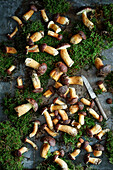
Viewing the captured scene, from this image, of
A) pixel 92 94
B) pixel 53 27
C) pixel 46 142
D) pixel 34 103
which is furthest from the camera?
pixel 92 94

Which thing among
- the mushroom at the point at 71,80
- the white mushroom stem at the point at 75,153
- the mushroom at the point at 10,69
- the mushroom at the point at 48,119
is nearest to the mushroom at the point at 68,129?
the mushroom at the point at 48,119

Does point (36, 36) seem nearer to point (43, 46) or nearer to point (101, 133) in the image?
point (43, 46)

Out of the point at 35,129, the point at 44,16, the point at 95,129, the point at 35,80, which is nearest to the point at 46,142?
the point at 35,129

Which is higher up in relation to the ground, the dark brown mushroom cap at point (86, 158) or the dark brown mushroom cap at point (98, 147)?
the dark brown mushroom cap at point (98, 147)

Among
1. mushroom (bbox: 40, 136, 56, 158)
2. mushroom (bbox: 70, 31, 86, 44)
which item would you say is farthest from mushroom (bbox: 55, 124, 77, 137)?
mushroom (bbox: 70, 31, 86, 44)

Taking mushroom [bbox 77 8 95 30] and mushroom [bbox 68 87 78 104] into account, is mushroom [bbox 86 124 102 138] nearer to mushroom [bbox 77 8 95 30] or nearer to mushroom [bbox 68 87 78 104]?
mushroom [bbox 68 87 78 104]

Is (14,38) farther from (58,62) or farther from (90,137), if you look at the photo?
(90,137)

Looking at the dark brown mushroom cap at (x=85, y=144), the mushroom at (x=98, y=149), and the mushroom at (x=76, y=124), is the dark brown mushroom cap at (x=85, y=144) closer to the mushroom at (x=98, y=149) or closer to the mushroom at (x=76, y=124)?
the mushroom at (x=98, y=149)

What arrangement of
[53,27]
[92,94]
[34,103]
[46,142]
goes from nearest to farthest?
[34,103] < [53,27] < [46,142] < [92,94]

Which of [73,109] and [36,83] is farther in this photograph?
[73,109]
